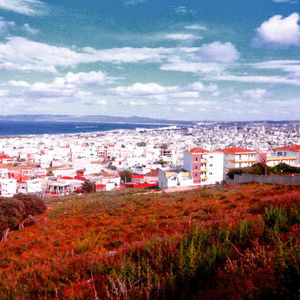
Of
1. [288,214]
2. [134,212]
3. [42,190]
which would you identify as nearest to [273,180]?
[134,212]

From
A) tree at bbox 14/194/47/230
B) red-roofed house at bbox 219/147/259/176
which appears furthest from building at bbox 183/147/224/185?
tree at bbox 14/194/47/230

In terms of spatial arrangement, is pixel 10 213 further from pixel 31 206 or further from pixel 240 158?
pixel 240 158

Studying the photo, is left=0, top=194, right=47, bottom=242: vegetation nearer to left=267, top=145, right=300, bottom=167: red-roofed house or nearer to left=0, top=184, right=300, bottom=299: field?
left=0, top=184, right=300, bottom=299: field

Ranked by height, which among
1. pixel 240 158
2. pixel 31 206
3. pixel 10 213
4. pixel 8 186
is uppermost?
pixel 10 213

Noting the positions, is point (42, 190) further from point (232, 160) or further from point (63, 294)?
point (63, 294)

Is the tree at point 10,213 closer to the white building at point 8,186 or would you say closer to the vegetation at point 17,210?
the vegetation at point 17,210

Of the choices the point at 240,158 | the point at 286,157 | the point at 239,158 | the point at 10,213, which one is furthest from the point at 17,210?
the point at 286,157

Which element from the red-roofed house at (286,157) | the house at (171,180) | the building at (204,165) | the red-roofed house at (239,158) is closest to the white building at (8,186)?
the house at (171,180)

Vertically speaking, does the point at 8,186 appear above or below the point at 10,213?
below
